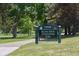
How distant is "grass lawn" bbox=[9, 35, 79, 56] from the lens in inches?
326

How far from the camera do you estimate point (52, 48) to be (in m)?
8.73

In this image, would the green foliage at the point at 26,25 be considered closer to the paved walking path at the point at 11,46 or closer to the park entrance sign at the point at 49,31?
the park entrance sign at the point at 49,31

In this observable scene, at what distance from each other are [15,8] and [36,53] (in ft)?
5.90

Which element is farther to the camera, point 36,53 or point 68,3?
point 68,3

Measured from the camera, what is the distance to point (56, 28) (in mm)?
8945

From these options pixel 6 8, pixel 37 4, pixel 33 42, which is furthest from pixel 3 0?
pixel 33 42

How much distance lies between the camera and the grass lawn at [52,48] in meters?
8.29

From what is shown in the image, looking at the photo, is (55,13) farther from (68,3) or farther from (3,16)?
(3,16)

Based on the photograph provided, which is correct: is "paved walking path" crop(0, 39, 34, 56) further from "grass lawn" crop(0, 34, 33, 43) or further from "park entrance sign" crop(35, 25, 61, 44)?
"park entrance sign" crop(35, 25, 61, 44)

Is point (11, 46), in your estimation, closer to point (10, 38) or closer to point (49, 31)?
point (10, 38)

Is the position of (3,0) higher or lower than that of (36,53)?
higher

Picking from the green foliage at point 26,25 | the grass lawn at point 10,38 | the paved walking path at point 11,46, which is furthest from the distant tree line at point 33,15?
the paved walking path at point 11,46

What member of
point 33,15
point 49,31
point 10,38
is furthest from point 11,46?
point 49,31

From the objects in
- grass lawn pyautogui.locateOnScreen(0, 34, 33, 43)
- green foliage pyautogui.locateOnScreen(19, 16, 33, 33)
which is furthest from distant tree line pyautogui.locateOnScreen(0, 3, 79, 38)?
grass lawn pyautogui.locateOnScreen(0, 34, 33, 43)
